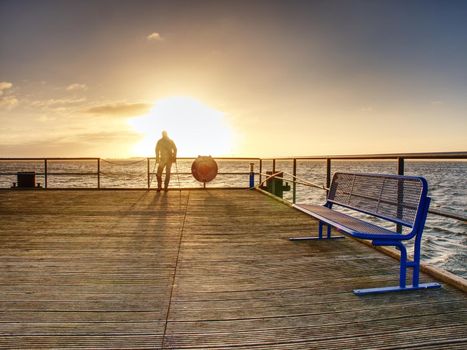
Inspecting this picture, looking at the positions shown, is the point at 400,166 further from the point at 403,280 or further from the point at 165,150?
the point at 165,150

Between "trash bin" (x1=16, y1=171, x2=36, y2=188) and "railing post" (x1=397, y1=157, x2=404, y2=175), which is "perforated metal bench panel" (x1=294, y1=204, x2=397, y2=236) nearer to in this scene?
"railing post" (x1=397, y1=157, x2=404, y2=175)

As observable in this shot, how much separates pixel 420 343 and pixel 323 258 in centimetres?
194

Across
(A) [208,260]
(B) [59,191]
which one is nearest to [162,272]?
(A) [208,260]

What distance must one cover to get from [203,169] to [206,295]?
10.3 m

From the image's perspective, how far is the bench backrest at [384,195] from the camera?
3.20m

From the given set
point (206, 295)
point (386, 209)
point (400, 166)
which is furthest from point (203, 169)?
point (206, 295)

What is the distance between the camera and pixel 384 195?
12.3 feet

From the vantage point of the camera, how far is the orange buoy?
43.5ft

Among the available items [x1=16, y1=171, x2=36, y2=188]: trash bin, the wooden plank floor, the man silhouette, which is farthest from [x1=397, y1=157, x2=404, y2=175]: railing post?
[x1=16, y1=171, x2=36, y2=188]: trash bin

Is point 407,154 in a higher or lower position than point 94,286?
higher

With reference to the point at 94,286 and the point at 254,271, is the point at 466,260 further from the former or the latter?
the point at 94,286

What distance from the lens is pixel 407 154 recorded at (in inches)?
170

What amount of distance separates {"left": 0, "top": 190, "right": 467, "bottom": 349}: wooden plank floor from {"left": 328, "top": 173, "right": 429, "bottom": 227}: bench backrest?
63cm

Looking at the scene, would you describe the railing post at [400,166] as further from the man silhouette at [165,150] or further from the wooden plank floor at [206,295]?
the man silhouette at [165,150]
